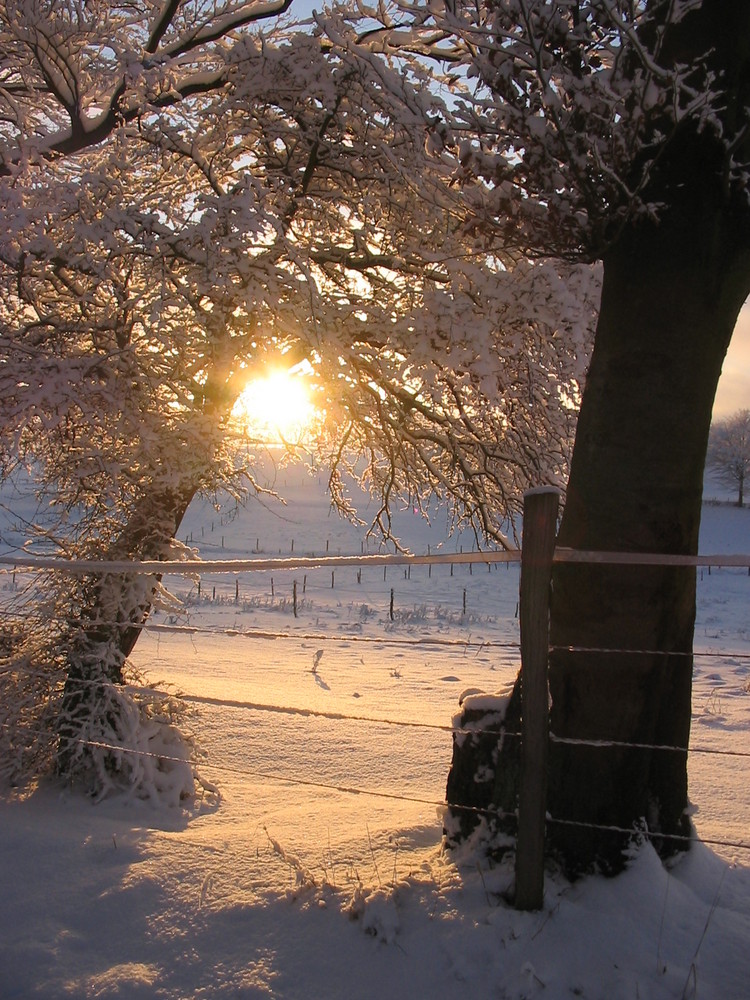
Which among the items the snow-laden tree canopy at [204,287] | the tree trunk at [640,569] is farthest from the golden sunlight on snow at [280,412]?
the tree trunk at [640,569]

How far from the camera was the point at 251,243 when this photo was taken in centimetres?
429

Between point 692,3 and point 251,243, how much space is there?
8.45 feet

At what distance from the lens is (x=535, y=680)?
268cm

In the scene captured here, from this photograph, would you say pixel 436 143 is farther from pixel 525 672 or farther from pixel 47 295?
pixel 47 295

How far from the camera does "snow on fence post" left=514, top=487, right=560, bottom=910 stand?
8.73 ft

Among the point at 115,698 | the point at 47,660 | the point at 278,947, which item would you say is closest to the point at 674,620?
the point at 278,947

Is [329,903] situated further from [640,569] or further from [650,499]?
[650,499]

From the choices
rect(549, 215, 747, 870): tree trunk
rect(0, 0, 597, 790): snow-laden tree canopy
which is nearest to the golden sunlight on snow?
rect(0, 0, 597, 790): snow-laden tree canopy

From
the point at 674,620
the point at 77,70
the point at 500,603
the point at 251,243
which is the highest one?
the point at 77,70

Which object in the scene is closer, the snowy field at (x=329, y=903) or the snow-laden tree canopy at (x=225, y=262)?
the snowy field at (x=329, y=903)

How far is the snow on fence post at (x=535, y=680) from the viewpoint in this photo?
266 cm

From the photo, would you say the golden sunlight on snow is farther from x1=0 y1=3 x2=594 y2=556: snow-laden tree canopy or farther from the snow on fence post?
the snow on fence post

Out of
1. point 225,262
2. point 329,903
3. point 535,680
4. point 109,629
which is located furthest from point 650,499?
point 109,629

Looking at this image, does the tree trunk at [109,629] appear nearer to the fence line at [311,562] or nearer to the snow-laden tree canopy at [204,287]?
the snow-laden tree canopy at [204,287]
